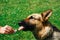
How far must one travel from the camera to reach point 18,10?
1545 cm

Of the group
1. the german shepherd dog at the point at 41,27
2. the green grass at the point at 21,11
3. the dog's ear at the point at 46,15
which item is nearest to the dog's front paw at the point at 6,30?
the green grass at the point at 21,11

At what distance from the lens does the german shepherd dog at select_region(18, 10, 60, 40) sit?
8.49 meters

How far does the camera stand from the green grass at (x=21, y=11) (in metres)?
11.4

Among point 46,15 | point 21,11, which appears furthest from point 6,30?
point 21,11

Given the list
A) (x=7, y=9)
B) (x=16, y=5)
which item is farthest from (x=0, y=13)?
(x=16, y=5)

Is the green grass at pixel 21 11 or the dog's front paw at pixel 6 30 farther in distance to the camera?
the green grass at pixel 21 11

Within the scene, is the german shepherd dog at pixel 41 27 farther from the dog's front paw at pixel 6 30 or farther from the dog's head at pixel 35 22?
the dog's front paw at pixel 6 30

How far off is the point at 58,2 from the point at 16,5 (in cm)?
250

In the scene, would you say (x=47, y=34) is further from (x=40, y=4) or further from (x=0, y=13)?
(x=40, y=4)

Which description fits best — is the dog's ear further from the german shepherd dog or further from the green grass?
the green grass

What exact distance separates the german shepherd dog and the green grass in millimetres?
2383

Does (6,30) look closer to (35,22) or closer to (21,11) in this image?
(35,22)

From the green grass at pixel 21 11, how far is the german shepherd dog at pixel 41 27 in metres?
2.38

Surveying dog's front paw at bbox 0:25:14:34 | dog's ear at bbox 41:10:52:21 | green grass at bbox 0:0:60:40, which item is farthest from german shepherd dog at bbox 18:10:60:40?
green grass at bbox 0:0:60:40
